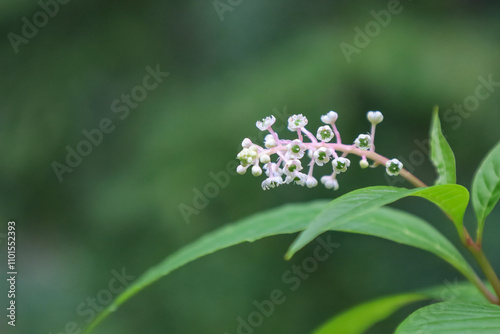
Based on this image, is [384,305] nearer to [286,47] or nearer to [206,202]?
[206,202]

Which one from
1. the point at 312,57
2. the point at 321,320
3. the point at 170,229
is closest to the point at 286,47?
the point at 312,57

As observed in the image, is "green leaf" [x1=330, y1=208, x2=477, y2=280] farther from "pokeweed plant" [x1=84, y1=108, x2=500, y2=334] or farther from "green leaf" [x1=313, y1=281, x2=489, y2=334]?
"green leaf" [x1=313, y1=281, x2=489, y2=334]

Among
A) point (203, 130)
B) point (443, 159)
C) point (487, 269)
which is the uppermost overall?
point (203, 130)

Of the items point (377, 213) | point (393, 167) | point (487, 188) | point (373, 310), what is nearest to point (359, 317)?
point (373, 310)

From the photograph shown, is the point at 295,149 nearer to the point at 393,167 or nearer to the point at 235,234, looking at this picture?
the point at 393,167

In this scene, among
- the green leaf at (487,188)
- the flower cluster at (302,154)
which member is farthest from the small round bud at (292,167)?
the green leaf at (487,188)

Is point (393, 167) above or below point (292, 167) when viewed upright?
below

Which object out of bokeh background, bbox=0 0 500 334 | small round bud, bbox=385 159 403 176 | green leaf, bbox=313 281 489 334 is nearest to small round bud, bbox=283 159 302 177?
small round bud, bbox=385 159 403 176
